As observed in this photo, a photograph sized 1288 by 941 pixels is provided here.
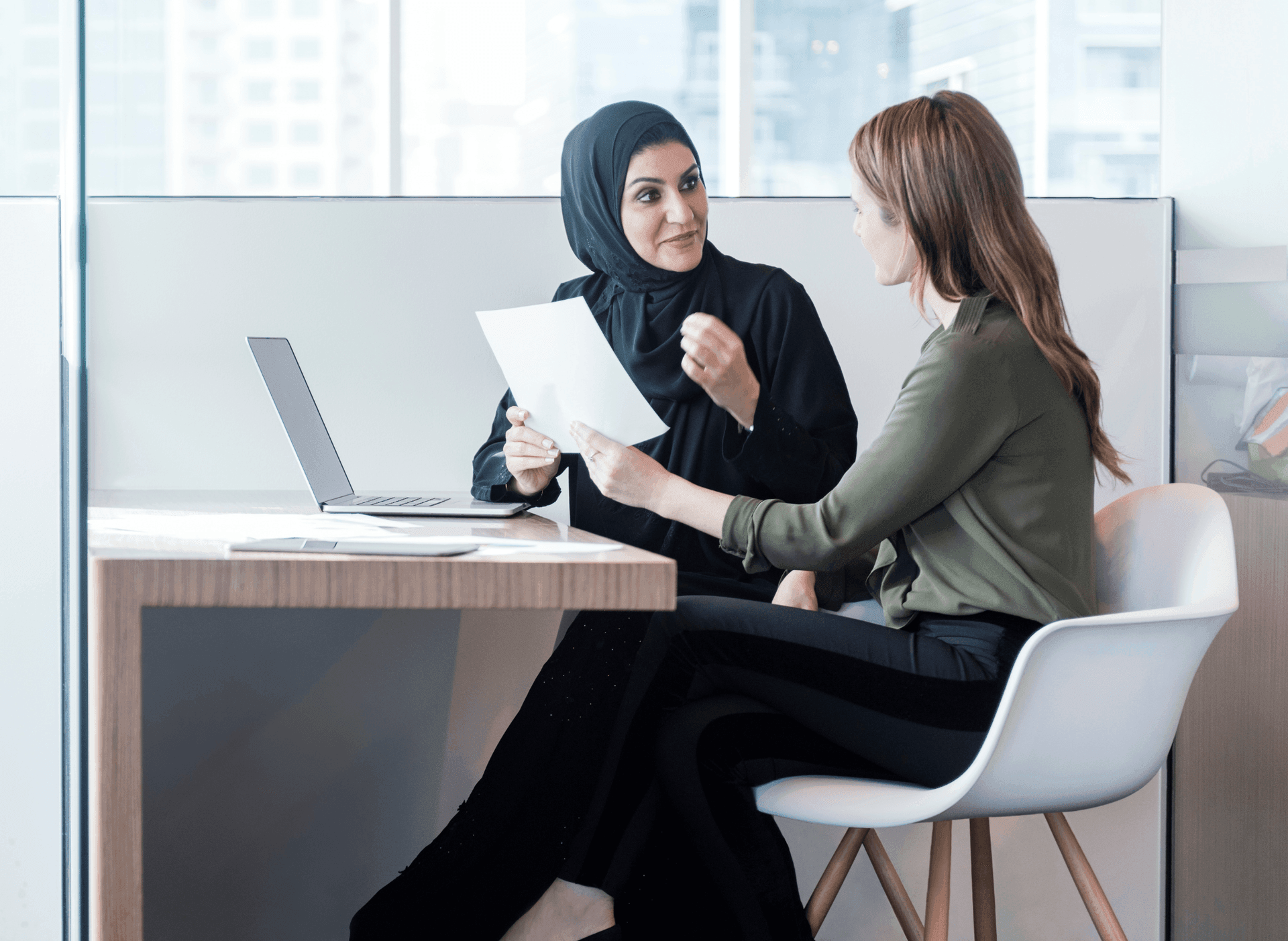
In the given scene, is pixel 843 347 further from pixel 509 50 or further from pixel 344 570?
pixel 509 50

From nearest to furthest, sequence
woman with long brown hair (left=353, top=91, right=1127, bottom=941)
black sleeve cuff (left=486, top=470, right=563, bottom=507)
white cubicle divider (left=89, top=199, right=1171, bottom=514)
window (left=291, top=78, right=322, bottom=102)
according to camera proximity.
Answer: woman with long brown hair (left=353, top=91, right=1127, bottom=941) → black sleeve cuff (left=486, top=470, right=563, bottom=507) → white cubicle divider (left=89, top=199, right=1171, bottom=514) → window (left=291, top=78, right=322, bottom=102)

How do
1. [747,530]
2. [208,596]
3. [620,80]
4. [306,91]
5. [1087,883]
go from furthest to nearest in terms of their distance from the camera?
[620,80] → [306,91] → [1087,883] → [747,530] → [208,596]

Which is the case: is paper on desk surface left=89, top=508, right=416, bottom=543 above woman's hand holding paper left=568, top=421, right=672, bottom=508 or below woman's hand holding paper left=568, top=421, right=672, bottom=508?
below

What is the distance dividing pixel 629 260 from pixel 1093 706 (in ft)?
3.07

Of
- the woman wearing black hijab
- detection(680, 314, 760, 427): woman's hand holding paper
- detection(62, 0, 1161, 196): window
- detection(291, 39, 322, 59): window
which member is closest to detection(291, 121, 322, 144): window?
detection(62, 0, 1161, 196): window

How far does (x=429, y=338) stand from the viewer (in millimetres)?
1630

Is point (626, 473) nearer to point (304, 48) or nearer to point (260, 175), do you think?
point (260, 175)

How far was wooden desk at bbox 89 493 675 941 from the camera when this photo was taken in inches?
30.4

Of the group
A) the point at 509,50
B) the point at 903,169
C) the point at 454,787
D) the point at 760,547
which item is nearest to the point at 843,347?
the point at 903,169

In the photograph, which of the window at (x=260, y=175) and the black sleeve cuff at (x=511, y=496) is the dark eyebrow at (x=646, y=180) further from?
the window at (x=260, y=175)

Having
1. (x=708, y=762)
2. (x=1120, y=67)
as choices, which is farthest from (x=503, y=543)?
(x=1120, y=67)

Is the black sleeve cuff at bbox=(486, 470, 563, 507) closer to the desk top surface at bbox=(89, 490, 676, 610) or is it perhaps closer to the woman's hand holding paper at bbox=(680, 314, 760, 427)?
the woman's hand holding paper at bbox=(680, 314, 760, 427)

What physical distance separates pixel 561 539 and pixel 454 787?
0.80 metres

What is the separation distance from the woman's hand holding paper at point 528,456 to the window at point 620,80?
1051 millimetres
